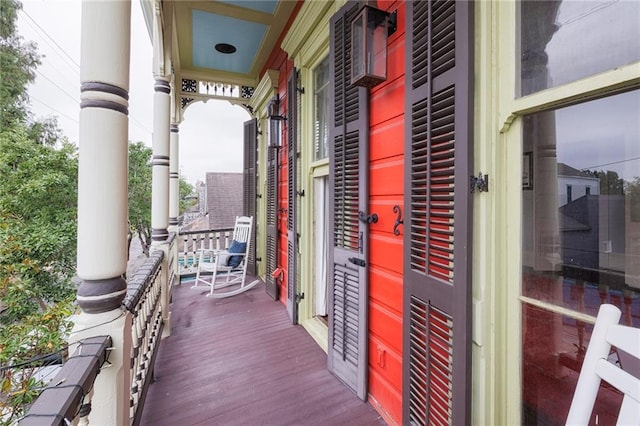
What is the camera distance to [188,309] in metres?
3.73

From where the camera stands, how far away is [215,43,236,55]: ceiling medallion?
4113mm

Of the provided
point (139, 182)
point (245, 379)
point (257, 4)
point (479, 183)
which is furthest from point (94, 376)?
point (139, 182)

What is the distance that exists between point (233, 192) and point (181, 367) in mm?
13580

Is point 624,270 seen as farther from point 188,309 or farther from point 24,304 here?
point 24,304

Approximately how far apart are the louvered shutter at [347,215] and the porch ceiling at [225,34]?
1638mm

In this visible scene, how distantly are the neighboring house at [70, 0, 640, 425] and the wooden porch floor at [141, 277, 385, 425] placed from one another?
14 centimetres

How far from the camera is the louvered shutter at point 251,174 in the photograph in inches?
202

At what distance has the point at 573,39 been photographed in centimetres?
93

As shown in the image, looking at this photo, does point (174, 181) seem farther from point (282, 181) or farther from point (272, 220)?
point (282, 181)

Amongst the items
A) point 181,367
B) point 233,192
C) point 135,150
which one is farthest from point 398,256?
point 233,192

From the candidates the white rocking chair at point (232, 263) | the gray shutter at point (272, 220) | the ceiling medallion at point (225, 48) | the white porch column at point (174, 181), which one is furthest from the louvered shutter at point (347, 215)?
the white porch column at point (174, 181)

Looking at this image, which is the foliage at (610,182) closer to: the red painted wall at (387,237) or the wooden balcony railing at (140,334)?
the red painted wall at (387,237)

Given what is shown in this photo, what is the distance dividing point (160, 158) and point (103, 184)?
6.60 feet

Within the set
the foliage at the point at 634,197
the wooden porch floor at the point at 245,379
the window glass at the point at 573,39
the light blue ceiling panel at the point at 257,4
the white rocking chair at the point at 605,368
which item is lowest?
the wooden porch floor at the point at 245,379
